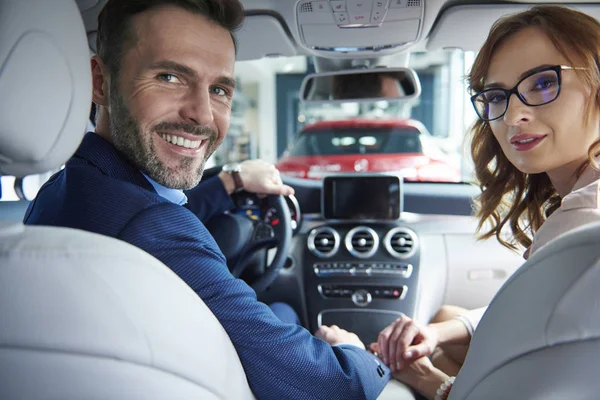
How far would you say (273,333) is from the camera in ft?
3.67

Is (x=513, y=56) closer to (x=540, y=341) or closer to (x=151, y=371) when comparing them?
(x=540, y=341)

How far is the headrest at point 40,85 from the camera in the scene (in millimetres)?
821

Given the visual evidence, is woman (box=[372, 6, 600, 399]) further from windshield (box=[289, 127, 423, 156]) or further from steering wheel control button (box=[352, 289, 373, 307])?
windshield (box=[289, 127, 423, 156])

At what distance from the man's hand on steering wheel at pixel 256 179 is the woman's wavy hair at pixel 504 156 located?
2.90 ft

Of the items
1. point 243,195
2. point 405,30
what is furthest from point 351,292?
point 405,30

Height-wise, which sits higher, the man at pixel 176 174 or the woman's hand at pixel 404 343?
the man at pixel 176 174

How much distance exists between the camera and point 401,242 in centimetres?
269

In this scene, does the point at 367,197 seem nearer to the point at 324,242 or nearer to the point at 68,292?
the point at 324,242

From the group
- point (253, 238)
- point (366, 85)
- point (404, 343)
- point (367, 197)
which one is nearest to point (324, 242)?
point (367, 197)

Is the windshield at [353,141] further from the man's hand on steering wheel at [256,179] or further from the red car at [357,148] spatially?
the man's hand on steering wheel at [256,179]

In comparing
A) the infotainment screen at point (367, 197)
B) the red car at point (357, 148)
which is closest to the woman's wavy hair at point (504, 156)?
the infotainment screen at point (367, 197)

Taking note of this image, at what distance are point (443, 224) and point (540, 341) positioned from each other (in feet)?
7.04

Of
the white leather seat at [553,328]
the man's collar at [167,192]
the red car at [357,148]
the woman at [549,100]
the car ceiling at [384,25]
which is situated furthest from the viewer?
the red car at [357,148]

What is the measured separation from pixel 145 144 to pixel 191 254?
0.39 meters
